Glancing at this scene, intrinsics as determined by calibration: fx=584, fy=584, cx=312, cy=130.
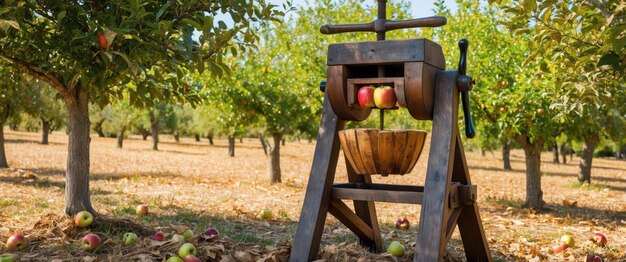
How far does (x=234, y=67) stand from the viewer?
13.7 metres

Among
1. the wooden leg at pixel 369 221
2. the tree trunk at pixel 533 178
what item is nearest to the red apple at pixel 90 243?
the wooden leg at pixel 369 221

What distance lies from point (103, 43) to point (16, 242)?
223cm

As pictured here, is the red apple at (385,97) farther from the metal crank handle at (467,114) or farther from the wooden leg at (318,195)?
the metal crank handle at (467,114)

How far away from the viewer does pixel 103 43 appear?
4457 millimetres

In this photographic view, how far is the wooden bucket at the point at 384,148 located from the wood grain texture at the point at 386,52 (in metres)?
0.50

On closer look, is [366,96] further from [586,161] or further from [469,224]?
[586,161]

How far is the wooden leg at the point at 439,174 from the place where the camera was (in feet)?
13.0

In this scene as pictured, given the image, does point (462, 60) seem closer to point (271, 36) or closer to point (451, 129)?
point (451, 129)

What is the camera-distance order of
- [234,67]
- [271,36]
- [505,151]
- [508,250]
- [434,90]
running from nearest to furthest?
[434,90] < [508,250] < [234,67] < [271,36] < [505,151]

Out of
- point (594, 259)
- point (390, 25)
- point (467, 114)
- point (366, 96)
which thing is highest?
point (390, 25)

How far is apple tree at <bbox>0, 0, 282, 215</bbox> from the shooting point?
15.1 feet

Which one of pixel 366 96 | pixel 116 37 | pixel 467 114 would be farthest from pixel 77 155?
pixel 467 114

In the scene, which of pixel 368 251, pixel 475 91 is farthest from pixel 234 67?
pixel 368 251

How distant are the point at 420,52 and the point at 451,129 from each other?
59 centimetres
